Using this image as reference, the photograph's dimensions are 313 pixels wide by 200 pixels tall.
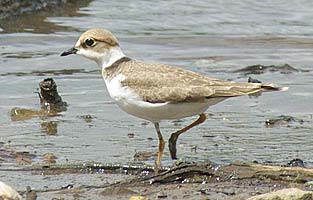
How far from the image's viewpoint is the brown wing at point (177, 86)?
613 cm

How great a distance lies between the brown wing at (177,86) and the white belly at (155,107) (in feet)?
0.12

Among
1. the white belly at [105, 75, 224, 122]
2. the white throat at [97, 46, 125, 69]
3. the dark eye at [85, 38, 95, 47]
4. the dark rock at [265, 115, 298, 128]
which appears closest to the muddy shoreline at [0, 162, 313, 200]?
the white belly at [105, 75, 224, 122]

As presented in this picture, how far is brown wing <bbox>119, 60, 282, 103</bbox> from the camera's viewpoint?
6.13 metres

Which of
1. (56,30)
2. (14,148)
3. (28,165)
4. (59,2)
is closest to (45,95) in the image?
(14,148)

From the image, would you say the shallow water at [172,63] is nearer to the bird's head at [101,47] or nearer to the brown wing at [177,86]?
the brown wing at [177,86]

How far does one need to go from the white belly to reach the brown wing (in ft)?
0.12

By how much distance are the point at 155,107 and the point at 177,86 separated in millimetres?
205

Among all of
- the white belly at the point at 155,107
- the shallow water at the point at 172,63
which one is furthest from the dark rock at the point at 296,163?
the white belly at the point at 155,107

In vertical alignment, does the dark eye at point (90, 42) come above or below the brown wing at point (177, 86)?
above

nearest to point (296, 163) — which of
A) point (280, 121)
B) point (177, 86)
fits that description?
point (177, 86)

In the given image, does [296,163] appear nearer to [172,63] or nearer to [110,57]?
[110,57]

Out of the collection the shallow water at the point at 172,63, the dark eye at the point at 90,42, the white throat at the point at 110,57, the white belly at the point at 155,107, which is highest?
the dark eye at the point at 90,42

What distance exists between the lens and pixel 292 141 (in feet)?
22.3

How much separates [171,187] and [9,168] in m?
1.17
